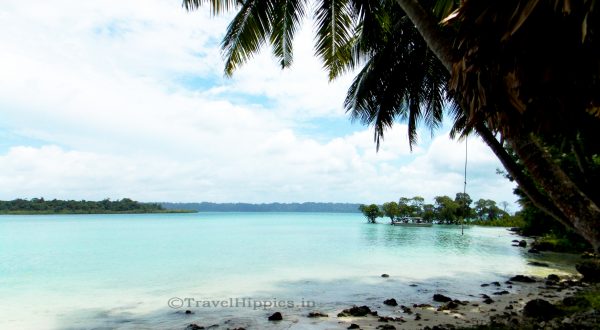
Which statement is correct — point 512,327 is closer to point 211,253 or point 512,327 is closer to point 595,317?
point 595,317

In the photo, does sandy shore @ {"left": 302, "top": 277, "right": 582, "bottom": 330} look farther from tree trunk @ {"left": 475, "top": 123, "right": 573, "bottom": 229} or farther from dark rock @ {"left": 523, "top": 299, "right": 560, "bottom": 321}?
tree trunk @ {"left": 475, "top": 123, "right": 573, "bottom": 229}

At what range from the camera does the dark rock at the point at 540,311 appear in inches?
291

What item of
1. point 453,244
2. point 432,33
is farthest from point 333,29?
point 453,244

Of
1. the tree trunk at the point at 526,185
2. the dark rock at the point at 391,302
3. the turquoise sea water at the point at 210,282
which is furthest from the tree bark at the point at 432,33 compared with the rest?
the dark rock at the point at 391,302

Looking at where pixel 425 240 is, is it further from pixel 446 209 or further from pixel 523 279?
pixel 446 209

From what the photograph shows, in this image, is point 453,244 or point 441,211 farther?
point 441,211

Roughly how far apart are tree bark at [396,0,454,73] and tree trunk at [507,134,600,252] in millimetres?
918

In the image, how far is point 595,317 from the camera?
623 cm

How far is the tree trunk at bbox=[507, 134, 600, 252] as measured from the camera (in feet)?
8.03

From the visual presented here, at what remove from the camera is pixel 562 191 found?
8.45ft

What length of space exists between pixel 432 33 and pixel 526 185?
1.52 meters

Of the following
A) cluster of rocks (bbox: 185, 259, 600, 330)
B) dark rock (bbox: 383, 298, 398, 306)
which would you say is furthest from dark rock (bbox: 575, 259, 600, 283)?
dark rock (bbox: 383, 298, 398, 306)

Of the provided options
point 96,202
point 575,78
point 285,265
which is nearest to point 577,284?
point 285,265

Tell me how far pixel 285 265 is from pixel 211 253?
7046 mm
